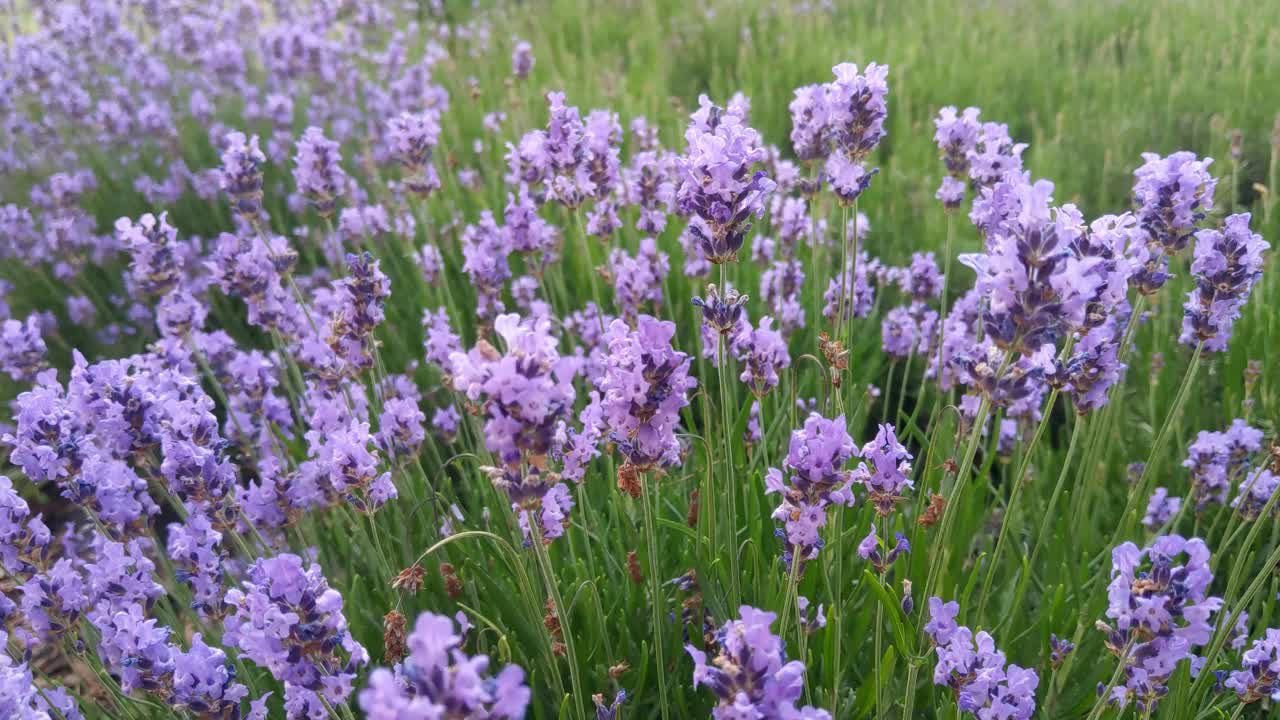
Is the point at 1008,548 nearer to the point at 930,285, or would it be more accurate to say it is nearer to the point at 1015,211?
the point at 930,285

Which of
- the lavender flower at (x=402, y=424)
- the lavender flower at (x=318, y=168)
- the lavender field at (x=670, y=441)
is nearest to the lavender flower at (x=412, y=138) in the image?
the lavender field at (x=670, y=441)

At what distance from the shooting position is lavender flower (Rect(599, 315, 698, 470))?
1.47 m

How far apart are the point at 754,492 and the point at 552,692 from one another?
0.64m

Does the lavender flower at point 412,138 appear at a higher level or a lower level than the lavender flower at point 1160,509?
higher

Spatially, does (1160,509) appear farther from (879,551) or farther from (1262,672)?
(879,551)

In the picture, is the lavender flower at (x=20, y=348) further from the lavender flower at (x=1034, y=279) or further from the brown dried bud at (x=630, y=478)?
the lavender flower at (x=1034, y=279)

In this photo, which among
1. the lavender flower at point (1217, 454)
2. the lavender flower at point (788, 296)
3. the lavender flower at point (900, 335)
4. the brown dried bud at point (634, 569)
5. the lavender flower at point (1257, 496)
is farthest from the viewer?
the lavender flower at point (788, 296)

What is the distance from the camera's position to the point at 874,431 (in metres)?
3.73

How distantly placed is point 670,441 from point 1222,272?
1178 mm

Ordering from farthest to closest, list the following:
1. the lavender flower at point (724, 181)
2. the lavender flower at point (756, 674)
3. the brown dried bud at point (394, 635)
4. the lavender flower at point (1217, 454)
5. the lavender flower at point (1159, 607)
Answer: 1. the lavender flower at point (1217, 454)
2. the brown dried bud at point (394, 635)
3. the lavender flower at point (724, 181)
4. the lavender flower at point (1159, 607)
5. the lavender flower at point (756, 674)

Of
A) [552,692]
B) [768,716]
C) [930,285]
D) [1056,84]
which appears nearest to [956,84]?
[1056,84]

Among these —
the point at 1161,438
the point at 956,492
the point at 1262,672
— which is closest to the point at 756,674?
the point at 956,492

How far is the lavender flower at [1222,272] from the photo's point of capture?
1831 mm

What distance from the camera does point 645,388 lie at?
1.49 m
